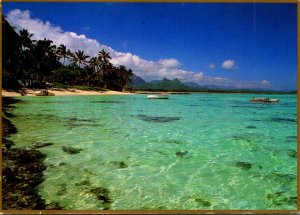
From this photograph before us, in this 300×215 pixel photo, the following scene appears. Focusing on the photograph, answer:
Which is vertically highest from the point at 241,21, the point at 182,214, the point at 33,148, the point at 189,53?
the point at 241,21

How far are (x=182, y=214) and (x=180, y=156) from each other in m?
2.40

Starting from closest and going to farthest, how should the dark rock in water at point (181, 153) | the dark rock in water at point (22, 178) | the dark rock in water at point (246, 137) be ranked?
the dark rock in water at point (22, 178) < the dark rock in water at point (181, 153) < the dark rock in water at point (246, 137)

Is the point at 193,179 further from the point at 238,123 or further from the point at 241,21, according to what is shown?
the point at 238,123

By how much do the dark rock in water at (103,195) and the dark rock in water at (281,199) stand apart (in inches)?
96.3

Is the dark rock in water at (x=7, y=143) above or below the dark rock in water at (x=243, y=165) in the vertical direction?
above

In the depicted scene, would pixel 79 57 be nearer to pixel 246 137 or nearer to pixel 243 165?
pixel 246 137

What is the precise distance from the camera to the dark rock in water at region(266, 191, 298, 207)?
4.74m

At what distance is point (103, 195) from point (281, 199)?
271 centimetres

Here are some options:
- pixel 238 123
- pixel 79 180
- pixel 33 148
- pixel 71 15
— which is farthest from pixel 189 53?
pixel 238 123

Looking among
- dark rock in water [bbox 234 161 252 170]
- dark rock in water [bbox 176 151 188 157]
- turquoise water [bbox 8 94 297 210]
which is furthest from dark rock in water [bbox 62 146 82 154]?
dark rock in water [bbox 234 161 252 170]

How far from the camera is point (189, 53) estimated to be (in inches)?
262

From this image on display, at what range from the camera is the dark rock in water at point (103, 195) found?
177 inches

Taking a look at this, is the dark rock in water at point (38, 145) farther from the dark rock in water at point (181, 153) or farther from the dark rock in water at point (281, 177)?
the dark rock in water at point (281, 177)

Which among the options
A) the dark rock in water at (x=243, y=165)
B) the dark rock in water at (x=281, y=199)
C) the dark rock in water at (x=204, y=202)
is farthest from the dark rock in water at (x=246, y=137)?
the dark rock in water at (x=204, y=202)
